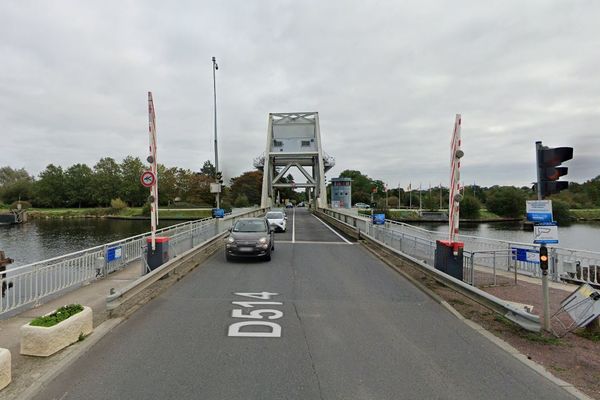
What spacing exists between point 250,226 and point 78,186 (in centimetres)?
11921

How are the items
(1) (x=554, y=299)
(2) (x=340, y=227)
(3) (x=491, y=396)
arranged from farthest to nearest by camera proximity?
(2) (x=340, y=227)
(1) (x=554, y=299)
(3) (x=491, y=396)

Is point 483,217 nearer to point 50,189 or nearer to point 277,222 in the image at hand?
point 277,222

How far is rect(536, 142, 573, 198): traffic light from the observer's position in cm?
621

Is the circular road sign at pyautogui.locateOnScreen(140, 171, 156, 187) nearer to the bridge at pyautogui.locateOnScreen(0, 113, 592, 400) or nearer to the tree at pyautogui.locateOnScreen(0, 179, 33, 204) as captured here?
the bridge at pyautogui.locateOnScreen(0, 113, 592, 400)

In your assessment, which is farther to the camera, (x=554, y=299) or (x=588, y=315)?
(x=554, y=299)

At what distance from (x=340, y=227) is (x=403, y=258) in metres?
17.4

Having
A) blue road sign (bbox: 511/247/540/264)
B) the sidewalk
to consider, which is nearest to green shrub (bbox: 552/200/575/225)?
blue road sign (bbox: 511/247/540/264)

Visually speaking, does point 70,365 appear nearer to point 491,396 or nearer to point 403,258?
point 491,396

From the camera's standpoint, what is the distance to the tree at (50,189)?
112 meters

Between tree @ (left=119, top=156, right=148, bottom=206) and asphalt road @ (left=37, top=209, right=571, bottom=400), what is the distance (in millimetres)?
109378

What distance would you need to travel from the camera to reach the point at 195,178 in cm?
10762

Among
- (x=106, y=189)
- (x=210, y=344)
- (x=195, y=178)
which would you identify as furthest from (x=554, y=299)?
(x=106, y=189)

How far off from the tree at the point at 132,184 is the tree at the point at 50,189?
727 inches

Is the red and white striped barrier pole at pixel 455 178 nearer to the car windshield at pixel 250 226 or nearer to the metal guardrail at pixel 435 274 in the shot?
the metal guardrail at pixel 435 274
